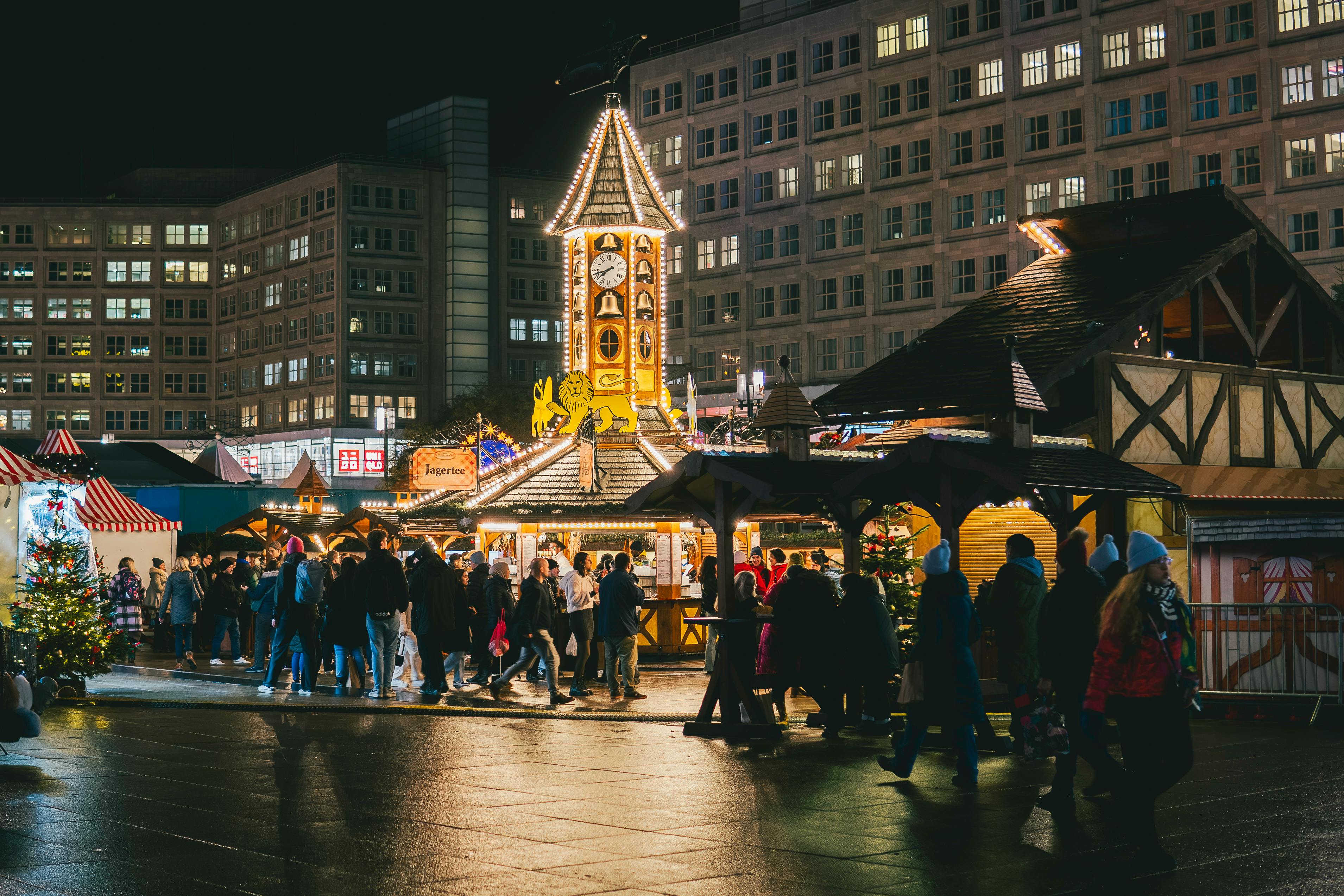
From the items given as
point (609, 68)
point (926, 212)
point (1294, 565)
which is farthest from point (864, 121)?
point (1294, 565)

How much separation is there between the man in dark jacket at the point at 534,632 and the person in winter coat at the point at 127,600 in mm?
9962

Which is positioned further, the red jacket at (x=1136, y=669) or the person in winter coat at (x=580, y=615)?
the person in winter coat at (x=580, y=615)

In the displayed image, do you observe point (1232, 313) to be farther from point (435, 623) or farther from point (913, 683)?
point (913, 683)

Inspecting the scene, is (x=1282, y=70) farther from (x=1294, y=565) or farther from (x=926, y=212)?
(x=1294, y=565)

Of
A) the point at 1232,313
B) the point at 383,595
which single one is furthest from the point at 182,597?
the point at 1232,313

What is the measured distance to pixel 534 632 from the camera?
18.0m

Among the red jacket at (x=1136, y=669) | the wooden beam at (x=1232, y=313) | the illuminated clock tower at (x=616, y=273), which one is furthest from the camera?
the illuminated clock tower at (x=616, y=273)

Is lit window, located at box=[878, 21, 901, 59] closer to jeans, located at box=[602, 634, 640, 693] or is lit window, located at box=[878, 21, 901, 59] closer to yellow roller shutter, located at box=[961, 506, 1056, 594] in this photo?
yellow roller shutter, located at box=[961, 506, 1056, 594]

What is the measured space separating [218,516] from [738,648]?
2964 cm

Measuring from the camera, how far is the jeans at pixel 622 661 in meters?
18.4

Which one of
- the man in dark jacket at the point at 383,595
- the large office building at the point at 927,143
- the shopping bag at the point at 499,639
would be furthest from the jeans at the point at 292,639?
the large office building at the point at 927,143

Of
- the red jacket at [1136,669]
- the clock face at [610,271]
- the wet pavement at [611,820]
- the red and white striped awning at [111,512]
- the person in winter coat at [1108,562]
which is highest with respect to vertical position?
the clock face at [610,271]

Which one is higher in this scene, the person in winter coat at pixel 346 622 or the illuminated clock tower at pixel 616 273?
the illuminated clock tower at pixel 616 273

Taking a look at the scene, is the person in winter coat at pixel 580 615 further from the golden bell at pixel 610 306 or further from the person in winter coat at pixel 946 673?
the golden bell at pixel 610 306
